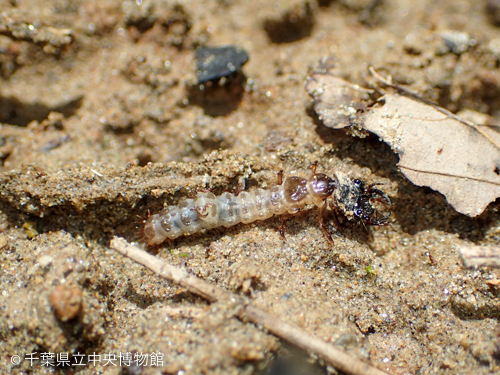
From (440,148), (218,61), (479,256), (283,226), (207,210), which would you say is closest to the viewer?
(479,256)

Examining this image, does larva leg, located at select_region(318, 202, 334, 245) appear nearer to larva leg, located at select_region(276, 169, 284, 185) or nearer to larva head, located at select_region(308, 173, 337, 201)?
larva head, located at select_region(308, 173, 337, 201)

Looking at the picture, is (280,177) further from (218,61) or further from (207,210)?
(218,61)

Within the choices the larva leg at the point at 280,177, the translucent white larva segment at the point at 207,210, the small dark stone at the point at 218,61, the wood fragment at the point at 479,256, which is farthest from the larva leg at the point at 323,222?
the small dark stone at the point at 218,61

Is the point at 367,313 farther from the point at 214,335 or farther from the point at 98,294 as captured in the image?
the point at 98,294

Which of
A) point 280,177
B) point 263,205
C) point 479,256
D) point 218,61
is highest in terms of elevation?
point 218,61

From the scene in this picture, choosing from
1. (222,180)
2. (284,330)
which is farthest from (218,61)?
(284,330)

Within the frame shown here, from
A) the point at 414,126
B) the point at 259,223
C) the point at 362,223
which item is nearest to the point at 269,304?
the point at 259,223

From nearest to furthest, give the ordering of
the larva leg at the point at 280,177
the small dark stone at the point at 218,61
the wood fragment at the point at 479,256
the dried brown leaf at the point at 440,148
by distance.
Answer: the wood fragment at the point at 479,256, the dried brown leaf at the point at 440,148, the larva leg at the point at 280,177, the small dark stone at the point at 218,61

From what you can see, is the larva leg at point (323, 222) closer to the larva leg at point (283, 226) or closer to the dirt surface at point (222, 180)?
the dirt surface at point (222, 180)
